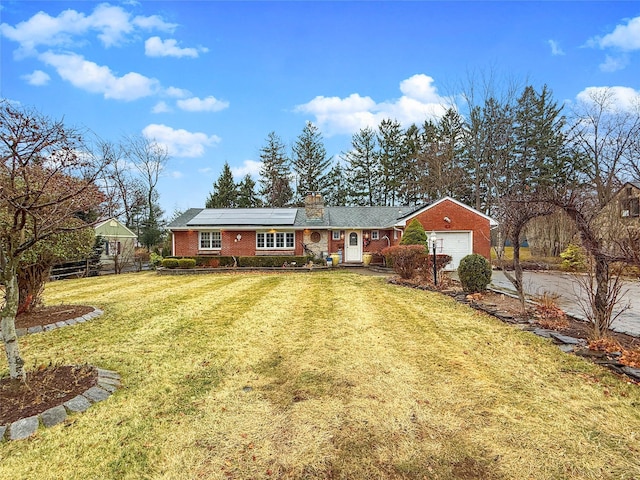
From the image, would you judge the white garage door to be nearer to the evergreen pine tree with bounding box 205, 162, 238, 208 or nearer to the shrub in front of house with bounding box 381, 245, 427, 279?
the shrub in front of house with bounding box 381, 245, 427, 279

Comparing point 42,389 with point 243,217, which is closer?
point 42,389

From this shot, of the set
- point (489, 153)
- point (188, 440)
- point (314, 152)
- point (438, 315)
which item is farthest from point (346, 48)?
point (314, 152)

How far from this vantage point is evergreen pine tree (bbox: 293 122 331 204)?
3719cm

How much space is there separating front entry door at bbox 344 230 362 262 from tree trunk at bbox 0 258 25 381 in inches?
705

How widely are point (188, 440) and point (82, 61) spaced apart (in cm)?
1585

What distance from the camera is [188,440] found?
3000 millimetres

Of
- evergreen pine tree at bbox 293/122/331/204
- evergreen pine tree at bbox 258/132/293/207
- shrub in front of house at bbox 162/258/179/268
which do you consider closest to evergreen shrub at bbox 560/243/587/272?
shrub in front of house at bbox 162/258/179/268

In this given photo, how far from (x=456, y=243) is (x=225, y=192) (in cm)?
2697

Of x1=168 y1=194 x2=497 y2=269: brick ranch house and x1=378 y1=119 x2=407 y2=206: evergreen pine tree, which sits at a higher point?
x1=378 y1=119 x2=407 y2=206: evergreen pine tree

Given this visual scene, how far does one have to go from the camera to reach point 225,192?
3706cm

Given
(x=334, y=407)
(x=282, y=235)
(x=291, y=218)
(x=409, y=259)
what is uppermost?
(x=291, y=218)

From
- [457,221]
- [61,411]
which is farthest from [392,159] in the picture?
[61,411]

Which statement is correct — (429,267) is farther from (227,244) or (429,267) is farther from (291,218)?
(227,244)

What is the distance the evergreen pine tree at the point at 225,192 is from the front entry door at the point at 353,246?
2021cm
